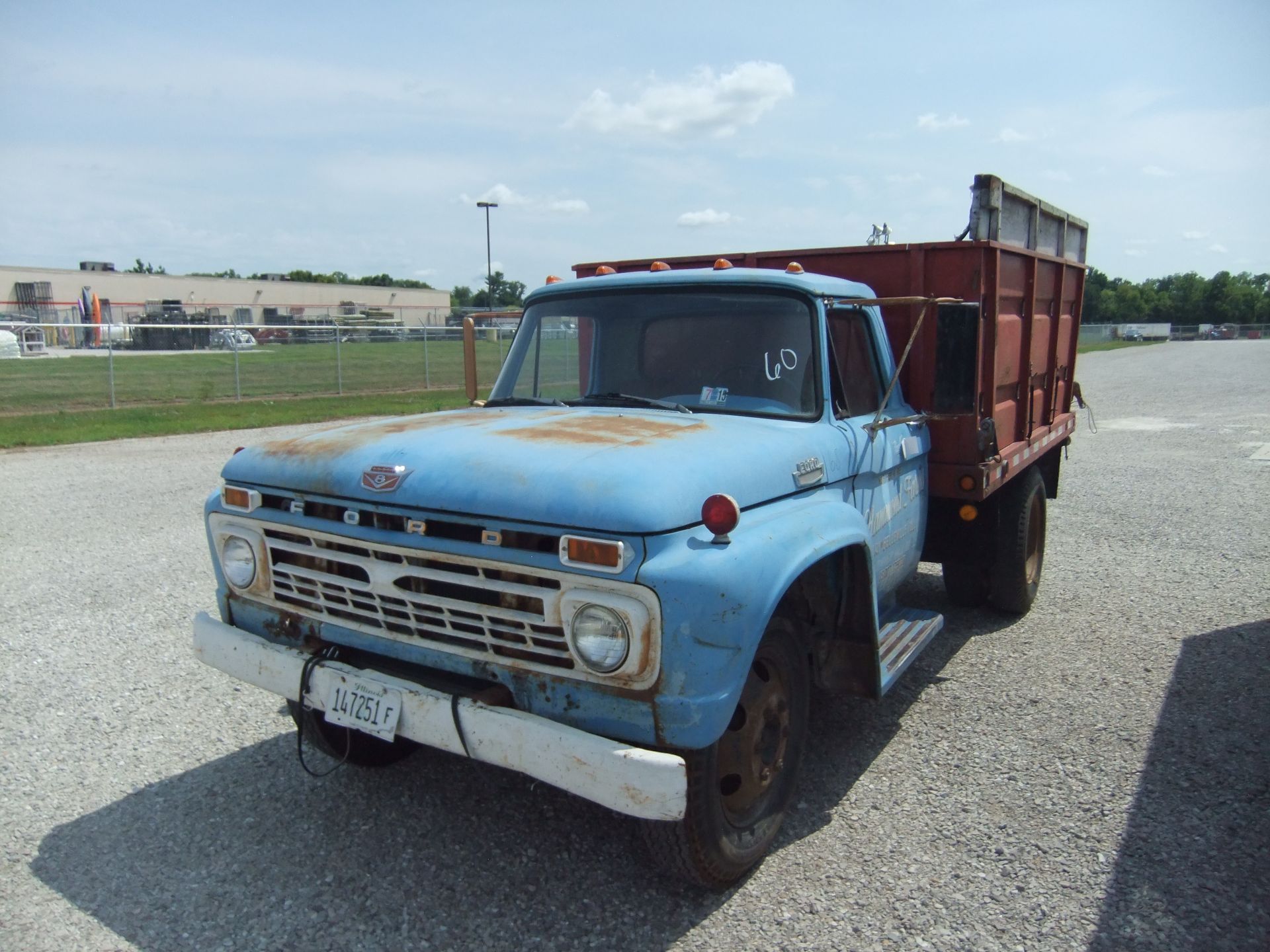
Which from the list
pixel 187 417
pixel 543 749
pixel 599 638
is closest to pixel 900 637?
pixel 599 638

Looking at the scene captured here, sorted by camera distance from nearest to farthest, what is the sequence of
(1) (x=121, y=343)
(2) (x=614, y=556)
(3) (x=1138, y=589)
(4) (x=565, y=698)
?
(2) (x=614, y=556) → (4) (x=565, y=698) → (3) (x=1138, y=589) → (1) (x=121, y=343)

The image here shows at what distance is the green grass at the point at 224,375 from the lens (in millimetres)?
19922

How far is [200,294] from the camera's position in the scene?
6619 cm

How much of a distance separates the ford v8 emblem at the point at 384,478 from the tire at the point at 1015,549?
402cm

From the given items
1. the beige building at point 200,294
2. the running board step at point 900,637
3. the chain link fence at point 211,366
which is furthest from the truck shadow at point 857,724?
the beige building at point 200,294

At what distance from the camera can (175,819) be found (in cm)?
367

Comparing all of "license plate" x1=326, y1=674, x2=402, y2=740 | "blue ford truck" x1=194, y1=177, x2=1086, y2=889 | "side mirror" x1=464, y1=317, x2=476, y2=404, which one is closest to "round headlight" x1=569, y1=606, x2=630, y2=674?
"blue ford truck" x1=194, y1=177, x2=1086, y2=889

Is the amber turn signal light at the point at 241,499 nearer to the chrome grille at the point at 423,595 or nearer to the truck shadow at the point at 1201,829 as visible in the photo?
the chrome grille at the point at 423,595

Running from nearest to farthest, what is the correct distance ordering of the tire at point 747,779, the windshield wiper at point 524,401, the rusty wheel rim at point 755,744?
the tire at point 747,779
the rusty wheel rim at point 755,744
the windshield wiper at point 524,401

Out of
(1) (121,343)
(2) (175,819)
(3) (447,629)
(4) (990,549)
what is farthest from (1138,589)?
(1) (121,343)

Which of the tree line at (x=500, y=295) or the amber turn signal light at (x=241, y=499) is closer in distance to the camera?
the amber turn signal light at (x=241, y=499)

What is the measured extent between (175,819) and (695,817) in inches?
81.2

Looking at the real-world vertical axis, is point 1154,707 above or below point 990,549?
below

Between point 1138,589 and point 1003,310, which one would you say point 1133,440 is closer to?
point 1138,589
